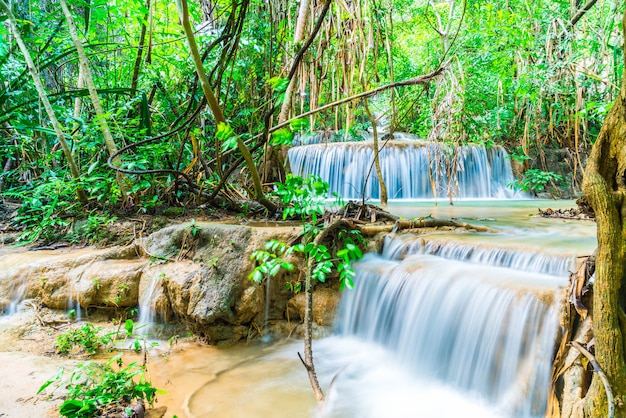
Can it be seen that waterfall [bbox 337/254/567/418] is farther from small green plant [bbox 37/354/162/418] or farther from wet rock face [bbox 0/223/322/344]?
small green plant [bbox 37/354/162/418]

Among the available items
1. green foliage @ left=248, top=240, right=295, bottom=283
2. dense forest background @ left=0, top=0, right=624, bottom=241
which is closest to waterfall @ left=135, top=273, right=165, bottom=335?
dense forest background @ left=0, top=0, right=624, bottom=241

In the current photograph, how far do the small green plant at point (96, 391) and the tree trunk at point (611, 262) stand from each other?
224cm

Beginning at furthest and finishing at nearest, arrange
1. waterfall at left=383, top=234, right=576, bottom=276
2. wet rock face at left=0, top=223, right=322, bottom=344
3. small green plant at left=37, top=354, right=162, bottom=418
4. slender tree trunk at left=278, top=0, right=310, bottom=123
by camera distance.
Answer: slender tree trunk at left=278, top=0, right=310, bottom=123
wet rock face at left=0, top=223, right=322, bottom=344
waterfall at left=383, top=234, right=576, bottom=276
small green plant at left=37, top=354, right=162, bottom=418

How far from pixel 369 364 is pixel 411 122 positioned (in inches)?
423

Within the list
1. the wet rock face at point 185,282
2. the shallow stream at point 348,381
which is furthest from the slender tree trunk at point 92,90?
the shallow stream at point 348,381

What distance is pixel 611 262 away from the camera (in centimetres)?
169

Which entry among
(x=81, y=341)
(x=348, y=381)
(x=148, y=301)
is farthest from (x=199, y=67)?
(x=348, y=381)

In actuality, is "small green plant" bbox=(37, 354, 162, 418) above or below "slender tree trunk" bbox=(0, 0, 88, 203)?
below

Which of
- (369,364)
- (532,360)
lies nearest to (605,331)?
(532,360)

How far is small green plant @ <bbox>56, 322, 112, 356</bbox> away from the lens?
3060 millimetres

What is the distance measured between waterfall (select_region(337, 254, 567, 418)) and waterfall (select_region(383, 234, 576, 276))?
10cm

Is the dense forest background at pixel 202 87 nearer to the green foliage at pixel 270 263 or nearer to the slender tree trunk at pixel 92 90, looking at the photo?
the slender tree trunk at pixel 92 90

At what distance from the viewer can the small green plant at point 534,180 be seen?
865cm

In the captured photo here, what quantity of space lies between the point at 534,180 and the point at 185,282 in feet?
27.4
